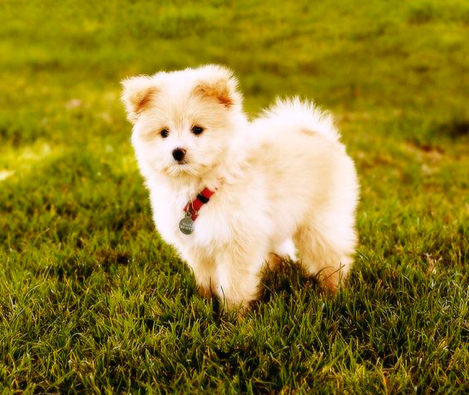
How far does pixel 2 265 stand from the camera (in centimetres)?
302

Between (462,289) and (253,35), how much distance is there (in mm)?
8513

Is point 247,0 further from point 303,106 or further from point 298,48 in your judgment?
point 303,106

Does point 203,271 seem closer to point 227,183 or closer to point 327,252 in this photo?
point 227,183

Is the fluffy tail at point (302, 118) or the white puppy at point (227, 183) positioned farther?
the fluffy tail at point (302, 118)

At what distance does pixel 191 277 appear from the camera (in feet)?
9.37

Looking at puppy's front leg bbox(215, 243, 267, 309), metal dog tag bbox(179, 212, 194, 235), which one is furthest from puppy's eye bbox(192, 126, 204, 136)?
puppy's front leg bbox(215, 243, 267, 309)

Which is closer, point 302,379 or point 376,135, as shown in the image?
point 302,379

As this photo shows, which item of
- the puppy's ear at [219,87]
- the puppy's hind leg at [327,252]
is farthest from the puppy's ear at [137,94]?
the puppy's hind leg at [327,252]

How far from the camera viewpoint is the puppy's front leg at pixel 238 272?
2.51 meters

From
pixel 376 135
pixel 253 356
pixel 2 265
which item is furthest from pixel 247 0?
pixel 253 356

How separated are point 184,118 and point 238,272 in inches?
31.5

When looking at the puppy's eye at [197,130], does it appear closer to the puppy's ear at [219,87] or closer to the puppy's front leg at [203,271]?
the puppy's ear at [219,87]

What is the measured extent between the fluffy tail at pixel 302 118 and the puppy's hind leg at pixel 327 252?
598 mm

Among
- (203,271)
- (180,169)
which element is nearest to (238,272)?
(203,271)
